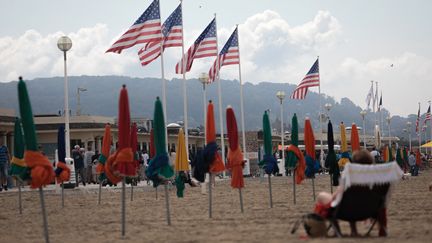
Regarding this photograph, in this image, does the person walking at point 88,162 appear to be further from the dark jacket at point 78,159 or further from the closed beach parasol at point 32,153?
the closed beach parasol at point 32,153

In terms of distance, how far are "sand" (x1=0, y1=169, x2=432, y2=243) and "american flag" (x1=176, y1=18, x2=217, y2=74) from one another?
8922mm

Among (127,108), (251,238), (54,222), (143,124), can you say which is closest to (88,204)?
(54,222)

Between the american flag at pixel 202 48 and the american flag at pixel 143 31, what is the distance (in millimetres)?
3883

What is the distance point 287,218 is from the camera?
14.6 m

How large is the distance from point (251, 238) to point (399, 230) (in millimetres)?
2170

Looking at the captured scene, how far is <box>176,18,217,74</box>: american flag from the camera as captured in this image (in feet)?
100

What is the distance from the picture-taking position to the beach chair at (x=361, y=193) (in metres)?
10.8

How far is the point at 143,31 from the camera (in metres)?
26.0

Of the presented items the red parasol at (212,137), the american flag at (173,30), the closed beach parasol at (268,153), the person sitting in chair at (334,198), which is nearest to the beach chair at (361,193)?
the person sitting in chair at (334,198)

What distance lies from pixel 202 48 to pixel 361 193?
2063cm

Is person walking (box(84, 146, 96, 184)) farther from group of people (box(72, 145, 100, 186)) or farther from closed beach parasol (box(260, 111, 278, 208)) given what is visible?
closed beach parasol (box(260, 111, 278, 208))

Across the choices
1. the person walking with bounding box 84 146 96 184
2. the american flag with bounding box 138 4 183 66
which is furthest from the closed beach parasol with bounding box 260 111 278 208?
the person walking with bounding box 84 146 96 184

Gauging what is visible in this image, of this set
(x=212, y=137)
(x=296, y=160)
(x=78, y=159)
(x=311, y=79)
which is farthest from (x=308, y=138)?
(x=311, y=79)

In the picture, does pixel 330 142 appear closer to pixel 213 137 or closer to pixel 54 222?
A: pixel 213 137
